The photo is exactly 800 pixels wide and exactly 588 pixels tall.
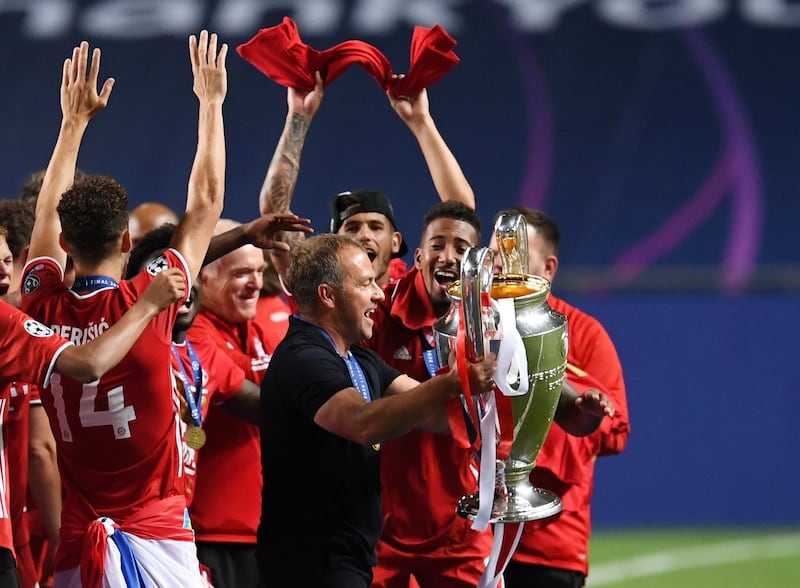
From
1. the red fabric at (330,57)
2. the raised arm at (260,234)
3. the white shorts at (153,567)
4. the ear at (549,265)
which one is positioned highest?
the red fabric at (330,57)

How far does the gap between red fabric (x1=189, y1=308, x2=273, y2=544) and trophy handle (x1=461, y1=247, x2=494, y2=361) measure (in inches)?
76.9

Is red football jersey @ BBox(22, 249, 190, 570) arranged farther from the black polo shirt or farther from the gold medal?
the gold medal

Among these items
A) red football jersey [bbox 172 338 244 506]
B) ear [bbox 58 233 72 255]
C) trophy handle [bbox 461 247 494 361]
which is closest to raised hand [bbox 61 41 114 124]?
ear [bbox 58 233 72 255]

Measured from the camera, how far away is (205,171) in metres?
4.48

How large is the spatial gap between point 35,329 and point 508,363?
1.37 metres

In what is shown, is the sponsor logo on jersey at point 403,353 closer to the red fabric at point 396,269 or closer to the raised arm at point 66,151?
the red fabric at point 396,269

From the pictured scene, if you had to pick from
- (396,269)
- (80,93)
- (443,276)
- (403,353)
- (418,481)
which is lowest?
(418,481)

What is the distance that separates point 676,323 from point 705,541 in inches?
58.4

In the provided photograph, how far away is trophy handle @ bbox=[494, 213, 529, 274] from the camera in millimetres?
3920

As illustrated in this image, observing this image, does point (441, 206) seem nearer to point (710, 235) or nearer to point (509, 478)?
point (509, 478)

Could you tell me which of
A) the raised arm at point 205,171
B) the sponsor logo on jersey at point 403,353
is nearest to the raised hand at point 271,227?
the raised arm at point 205,171

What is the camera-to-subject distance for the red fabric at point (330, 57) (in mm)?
5086

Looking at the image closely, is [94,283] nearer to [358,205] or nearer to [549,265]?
[358,205]

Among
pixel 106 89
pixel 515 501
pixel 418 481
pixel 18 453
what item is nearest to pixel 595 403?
pixel 515 501
